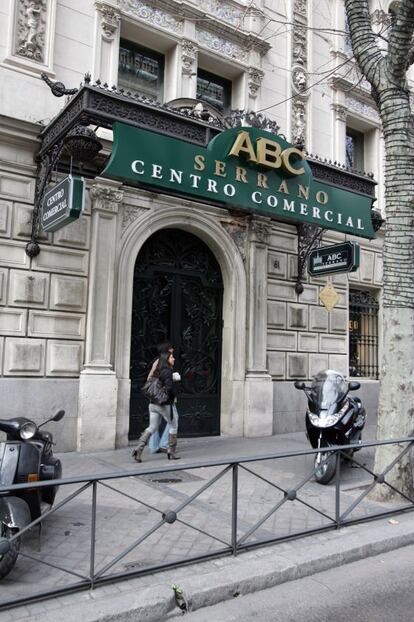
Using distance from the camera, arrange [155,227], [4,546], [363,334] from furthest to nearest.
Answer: [363,334], [155,227], [4,546]

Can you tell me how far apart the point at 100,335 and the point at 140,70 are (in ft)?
18.3

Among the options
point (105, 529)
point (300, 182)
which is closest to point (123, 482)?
point (105, 529)

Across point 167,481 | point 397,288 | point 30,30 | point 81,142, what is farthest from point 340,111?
point 167,481

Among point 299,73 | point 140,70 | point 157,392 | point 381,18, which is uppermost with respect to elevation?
point 381,18

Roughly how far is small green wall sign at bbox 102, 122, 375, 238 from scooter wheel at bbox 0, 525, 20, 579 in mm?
5130

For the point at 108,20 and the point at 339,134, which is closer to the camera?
the point at 108,20

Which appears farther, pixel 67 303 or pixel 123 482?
pixel 67 303

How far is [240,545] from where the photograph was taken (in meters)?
4.48

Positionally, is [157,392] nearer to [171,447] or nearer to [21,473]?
[171,447]

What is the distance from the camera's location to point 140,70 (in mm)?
10742

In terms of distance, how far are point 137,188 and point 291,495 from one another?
6602 millimetres

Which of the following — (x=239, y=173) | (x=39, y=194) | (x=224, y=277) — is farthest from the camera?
(x=224, y=277)

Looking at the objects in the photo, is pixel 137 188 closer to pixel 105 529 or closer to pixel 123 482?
pixel 123 482

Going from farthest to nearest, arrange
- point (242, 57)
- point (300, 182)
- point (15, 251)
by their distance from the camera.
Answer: point (242, 57), point (300, 182), point (15, 251)
